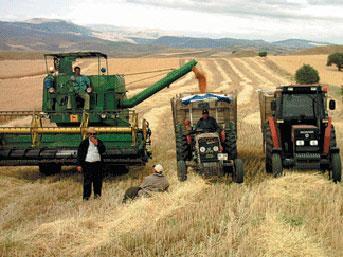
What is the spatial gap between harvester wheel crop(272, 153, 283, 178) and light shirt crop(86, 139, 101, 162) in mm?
3628

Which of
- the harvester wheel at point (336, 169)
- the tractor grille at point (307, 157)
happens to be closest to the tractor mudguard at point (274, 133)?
the tractor grille at point (307, 157)

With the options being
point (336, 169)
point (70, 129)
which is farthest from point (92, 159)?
point (336, 169)

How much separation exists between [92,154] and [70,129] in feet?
7.28

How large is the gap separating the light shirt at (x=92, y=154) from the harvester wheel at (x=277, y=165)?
3.63m

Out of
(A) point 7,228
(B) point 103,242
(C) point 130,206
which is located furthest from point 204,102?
(B) point 103,242

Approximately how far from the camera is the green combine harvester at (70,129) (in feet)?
40.2

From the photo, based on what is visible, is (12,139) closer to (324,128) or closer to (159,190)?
(159,190)

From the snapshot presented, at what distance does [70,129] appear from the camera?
12.7 metres

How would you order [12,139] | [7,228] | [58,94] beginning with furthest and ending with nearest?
[58,94] → [12,139] → [7,228]

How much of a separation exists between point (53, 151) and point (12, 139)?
1.29 meters

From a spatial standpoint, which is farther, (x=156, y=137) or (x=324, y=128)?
(x=156, y=137)

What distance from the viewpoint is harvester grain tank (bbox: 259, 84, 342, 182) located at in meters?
11.5

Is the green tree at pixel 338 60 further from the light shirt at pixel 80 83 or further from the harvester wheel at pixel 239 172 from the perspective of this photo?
the harvester wheel at pixel 239 172

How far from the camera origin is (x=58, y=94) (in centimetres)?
1389
